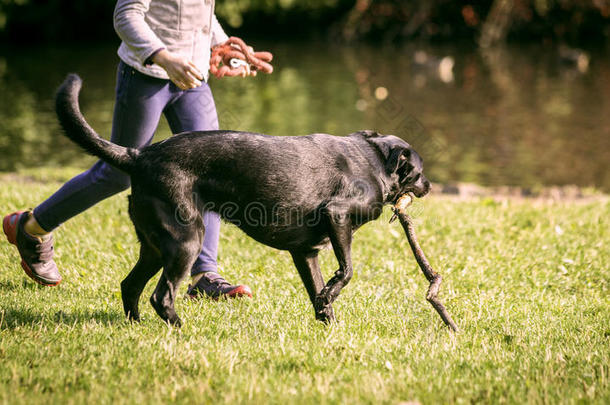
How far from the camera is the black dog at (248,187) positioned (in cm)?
357

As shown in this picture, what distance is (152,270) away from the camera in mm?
3938

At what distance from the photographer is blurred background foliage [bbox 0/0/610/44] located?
32.8 metres

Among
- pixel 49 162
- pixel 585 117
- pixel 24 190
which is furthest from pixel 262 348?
pixel 585 117

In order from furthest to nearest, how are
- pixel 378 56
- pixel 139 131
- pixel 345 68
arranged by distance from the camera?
pixel 378 56 → pixel 345 68 → pixel 139 131

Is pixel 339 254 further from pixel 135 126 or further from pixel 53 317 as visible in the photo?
pixel 53 317

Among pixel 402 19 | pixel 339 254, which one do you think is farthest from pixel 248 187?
pixel 402 19

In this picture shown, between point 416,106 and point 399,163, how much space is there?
51.0 ft

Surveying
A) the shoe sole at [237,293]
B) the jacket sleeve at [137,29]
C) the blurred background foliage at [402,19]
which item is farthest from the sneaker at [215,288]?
the blurred background foliage at [402,19]

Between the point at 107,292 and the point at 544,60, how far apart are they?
27.2 m

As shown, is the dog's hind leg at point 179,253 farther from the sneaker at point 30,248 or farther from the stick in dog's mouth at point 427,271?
the sneaker at point 30,248

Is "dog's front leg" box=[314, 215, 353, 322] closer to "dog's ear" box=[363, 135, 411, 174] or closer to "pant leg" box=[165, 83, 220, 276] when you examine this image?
"dog's ear" box=[363, 135, 411, 174]

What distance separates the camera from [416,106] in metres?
19.1

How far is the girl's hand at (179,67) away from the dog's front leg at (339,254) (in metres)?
1.06

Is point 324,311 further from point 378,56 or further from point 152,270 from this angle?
point 378,56
